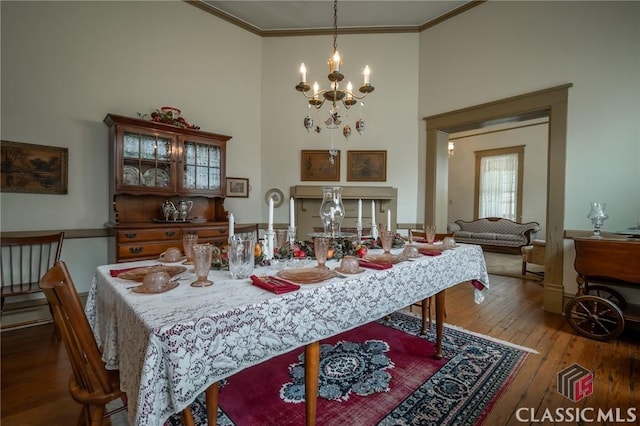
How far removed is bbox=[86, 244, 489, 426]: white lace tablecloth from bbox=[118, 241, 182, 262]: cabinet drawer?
149 cm

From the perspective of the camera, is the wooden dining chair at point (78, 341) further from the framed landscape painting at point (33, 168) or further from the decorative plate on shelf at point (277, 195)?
the decorative plate on shelf at point (277, 195)

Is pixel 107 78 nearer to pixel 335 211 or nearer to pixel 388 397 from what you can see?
pixel 335 211

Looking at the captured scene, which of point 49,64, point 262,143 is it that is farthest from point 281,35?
point 49,64

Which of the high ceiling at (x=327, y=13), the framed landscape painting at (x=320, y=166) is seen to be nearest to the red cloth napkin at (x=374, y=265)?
the framed landscape painting at (x=320, y=166)

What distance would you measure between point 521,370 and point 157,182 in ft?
11.9

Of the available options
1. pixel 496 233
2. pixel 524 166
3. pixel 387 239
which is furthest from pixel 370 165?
pixel 524 166

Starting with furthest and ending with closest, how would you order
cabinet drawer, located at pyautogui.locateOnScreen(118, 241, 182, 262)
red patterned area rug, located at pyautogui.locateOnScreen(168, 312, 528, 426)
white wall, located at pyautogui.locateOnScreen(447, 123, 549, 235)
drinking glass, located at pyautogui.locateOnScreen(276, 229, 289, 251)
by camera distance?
white wall, located at pyautogui.locateOnScreen(447, 123, 549, 235) < cabinet drawer, located at pyautogui.locateOnScreen(118, 241, 182, 262) < drinking glass, located at pyautogui.locateOnScreen(276, 229, 289, 251) < red patterned area rug, located at pyautogui.locateOnScreen(168, 312, 528, 426)

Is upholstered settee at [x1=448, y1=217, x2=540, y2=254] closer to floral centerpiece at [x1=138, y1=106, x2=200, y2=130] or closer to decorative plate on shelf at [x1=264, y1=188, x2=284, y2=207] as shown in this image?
decorative plate on shelf at [x1=264, y1=188, x2=284, y2=207]

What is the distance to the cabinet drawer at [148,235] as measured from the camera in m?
2.70

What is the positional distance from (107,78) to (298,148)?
7.75 feet

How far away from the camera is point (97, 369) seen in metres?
0.99

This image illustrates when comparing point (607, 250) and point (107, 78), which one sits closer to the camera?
point (607, 250)

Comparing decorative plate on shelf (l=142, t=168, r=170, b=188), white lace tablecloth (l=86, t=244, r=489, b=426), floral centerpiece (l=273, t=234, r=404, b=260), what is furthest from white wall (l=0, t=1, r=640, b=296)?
floral centerpiece (l=273, t=234, r=404, b=260)

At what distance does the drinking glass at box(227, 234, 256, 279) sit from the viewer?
1.18m
